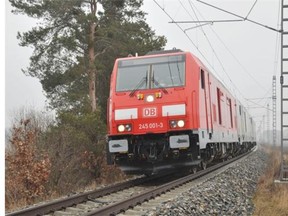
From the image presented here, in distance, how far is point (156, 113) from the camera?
36.0 feet

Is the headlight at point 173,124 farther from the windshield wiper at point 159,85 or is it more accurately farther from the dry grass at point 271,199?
the dry grass at point 271,199

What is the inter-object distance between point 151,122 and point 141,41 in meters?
11.7

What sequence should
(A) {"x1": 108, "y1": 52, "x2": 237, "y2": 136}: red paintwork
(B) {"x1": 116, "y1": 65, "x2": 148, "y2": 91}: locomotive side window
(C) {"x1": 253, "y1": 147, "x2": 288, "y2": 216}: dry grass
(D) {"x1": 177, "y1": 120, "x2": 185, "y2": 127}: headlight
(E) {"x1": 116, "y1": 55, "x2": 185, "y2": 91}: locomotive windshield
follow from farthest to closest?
(B) {"x1": 116, "y1": 65, "x2": 148, "y2": 91}: locomotive side window
(E) {"x1": 116, "y1": 55, "x2": 185, "y2": 91}: locomotive windshield
(A) {"x1": 108, "y1": 52, "x2": 237, "y2": 136}: red paintwork
(D) {"x1": 177, "y1": 120, "x2": 185, "y2": 127}: headlight
(C) {"x1": 253, "y1": 147, "x2": 288, "y2": 216}: dry grass

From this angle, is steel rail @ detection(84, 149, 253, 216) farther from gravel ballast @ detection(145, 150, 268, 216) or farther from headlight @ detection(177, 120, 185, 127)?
headlight @ detection(177, 120, 185, 127)

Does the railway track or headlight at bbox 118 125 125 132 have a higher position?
headlight at bbox 118 125 125 132

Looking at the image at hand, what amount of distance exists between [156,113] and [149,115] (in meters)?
0.18

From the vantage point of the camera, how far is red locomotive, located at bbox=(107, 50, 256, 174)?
1089 cm

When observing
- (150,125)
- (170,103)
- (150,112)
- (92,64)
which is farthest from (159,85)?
(92,64)

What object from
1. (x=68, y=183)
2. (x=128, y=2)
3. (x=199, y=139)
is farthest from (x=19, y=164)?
(x=128, y=2)

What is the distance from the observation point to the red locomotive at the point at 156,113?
10892 mm

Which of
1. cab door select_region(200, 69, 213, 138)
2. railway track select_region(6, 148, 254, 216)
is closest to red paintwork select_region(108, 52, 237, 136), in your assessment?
cab door select_region(200, 69, 213, 138)

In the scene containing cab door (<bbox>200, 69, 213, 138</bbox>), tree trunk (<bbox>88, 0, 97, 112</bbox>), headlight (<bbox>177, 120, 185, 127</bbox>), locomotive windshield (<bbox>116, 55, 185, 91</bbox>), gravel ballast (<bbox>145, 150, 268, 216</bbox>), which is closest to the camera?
gravel ballast (<bbox>145, 150, 268, 216</bbox>)

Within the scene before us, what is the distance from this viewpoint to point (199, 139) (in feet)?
36.2

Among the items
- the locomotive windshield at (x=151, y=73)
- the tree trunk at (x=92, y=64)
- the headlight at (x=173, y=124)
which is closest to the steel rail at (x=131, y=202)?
the headlight at (x=173, y=124)
